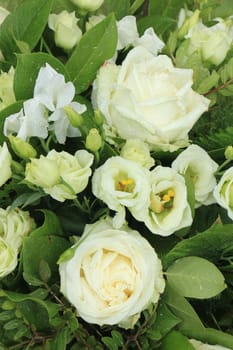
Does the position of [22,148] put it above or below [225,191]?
above

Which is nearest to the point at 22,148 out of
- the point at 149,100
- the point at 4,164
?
the point at 4,164

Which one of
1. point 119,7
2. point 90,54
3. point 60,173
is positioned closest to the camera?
point 60,173

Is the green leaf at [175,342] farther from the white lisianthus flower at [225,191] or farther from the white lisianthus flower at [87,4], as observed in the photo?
the white lisianthus flower at [87,4]

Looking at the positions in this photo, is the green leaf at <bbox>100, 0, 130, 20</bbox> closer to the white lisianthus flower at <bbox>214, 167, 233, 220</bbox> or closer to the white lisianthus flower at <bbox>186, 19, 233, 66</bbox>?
the white lisianthus flower at <bbox>186, 19, 233, 66</bbox>

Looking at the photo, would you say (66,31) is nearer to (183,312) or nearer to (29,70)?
(29,70)

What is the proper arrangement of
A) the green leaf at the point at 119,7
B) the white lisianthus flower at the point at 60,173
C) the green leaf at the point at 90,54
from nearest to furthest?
the white lisianthus flower at the point at 60,173 < the green leaf at the point at 90,54 < the green leaf at the point at 119,7

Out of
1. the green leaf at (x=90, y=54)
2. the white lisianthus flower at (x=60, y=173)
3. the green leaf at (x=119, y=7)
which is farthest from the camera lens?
the green leaf at (x=119, y=7)

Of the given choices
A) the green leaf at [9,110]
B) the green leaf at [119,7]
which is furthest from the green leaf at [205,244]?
the green leaf at [119,7]
